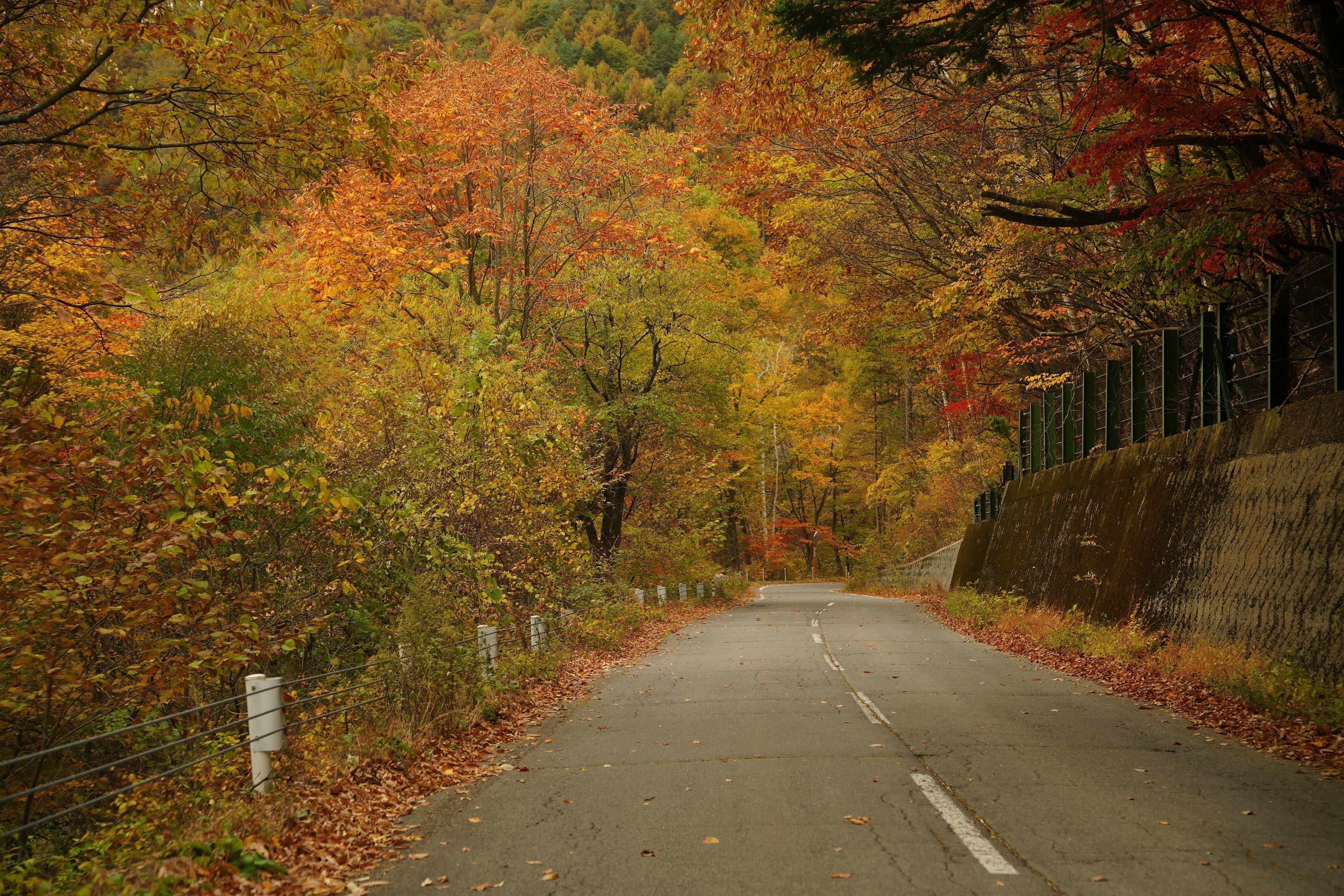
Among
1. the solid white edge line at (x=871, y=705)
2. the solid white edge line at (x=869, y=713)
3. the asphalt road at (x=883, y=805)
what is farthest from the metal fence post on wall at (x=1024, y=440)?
the solid white edge line at (x=869, y=713)

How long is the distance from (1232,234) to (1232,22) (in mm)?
3180

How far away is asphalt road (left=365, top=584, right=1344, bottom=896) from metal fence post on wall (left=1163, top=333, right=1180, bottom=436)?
6.21 m

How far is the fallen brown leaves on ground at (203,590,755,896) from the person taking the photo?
5355mm

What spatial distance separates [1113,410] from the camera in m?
19.5

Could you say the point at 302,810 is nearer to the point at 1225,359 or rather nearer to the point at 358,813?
the point at 358,813

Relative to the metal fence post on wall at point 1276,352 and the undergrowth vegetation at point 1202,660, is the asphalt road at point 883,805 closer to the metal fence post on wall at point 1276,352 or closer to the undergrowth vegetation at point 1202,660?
the undergrowth vegetation at point 1202,660

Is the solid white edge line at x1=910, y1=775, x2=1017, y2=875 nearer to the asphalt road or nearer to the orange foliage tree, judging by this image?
the asphalt road

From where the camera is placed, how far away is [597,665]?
16188mm

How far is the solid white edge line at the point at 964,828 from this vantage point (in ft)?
16.8

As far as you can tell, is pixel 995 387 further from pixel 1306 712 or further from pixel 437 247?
pixel 1306 712

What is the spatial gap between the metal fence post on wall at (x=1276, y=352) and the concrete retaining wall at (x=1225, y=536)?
0.36 meters

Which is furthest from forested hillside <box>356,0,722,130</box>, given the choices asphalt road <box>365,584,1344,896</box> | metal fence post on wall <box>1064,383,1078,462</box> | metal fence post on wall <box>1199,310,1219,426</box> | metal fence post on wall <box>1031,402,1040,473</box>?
metal fence post on wall <box>1031,402,1040,473</box>

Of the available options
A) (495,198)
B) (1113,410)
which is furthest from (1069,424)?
(495,198)

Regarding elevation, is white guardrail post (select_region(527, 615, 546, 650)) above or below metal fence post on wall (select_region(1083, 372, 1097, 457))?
below
